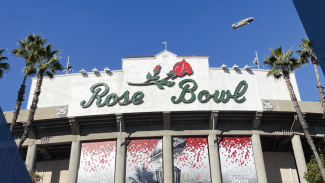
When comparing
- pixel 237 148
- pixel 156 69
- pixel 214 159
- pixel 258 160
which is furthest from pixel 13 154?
pixel 258 160

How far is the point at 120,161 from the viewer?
27875mm

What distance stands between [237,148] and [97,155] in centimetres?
1390

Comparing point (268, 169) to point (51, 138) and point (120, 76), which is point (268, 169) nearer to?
point (120, 76)

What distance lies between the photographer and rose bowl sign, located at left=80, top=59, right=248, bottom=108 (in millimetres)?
29172

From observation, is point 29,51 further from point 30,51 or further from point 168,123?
point 168,123

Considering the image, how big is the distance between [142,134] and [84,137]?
19.4 feet

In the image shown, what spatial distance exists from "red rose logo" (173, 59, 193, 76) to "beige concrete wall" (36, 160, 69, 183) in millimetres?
16051

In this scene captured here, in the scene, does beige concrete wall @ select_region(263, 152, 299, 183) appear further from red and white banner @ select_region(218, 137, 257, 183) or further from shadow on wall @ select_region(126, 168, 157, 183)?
shadow on wall @ select_region(126, 168, 157, 183)

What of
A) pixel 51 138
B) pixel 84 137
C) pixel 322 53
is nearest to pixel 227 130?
pixel 84 137

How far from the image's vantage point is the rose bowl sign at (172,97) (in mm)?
29172

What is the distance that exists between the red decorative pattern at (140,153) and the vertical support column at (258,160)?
9.65 metres

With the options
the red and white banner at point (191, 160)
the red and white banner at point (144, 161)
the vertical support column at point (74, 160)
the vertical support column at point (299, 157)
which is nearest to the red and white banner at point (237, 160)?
the red and white banner at point (191, 160)

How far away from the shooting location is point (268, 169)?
31859 mm

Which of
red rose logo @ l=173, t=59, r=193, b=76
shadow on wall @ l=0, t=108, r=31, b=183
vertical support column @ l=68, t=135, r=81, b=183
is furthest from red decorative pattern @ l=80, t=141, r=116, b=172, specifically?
red rose logo @ l=173, t=59, r=193, b=76
